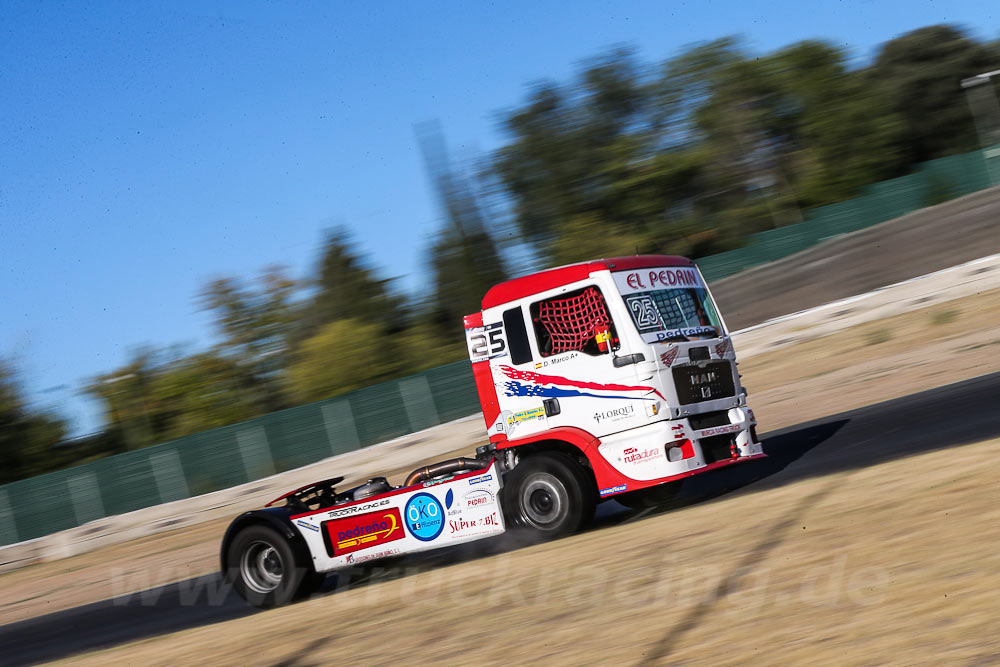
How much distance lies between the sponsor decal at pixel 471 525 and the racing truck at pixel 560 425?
11mm

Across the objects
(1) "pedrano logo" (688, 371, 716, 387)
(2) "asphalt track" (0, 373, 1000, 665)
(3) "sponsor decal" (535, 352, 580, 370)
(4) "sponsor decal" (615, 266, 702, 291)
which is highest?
(4) "sponsor decal" (615, 266, 702, 291)

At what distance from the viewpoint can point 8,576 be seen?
73.9 feet

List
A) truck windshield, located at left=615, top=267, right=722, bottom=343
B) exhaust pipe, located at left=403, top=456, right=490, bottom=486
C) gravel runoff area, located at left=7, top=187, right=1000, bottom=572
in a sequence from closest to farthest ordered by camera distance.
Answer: truck windshield, located at left=615, top=267, right=722, bottom=343
exhaust pipe, located at left=403, top=456, right=490, bottom=486
gravel runoff area, located at left=7, top=187, right=1000, bottom=572

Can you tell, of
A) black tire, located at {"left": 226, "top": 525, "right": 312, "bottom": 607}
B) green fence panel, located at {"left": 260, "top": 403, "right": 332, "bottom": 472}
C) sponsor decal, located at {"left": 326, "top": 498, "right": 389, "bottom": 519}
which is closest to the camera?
sponsor decal, located at {"left": 326, "top": 498, "right": 389, "bottom": 519}

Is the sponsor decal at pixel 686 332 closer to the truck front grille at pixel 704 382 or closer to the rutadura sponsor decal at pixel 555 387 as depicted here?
the truck front grille at pixel 704 382

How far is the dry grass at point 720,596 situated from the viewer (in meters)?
5.23

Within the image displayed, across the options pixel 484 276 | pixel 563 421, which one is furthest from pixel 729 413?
pixel 484 276

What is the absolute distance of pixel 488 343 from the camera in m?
10.3

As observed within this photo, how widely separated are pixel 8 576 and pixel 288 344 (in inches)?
1319

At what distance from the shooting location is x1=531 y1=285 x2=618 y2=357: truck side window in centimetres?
976

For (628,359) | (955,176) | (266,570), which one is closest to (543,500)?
(628,359)

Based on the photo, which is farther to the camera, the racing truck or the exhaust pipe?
the exhaust pipe

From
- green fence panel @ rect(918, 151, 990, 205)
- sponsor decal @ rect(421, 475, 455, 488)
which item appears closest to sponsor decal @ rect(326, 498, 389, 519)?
sponsor decal @ rect(421, 475, 455, 488)

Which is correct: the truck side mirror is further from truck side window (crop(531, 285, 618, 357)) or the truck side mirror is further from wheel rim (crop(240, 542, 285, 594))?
wheel rim (crop(240, 542, 285, 594))
